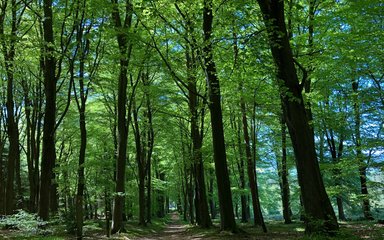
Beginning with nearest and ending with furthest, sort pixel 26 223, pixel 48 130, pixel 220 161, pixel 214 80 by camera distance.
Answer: pixel 26 223
pixel 48 130
pixel 220 161
pixel 214 80

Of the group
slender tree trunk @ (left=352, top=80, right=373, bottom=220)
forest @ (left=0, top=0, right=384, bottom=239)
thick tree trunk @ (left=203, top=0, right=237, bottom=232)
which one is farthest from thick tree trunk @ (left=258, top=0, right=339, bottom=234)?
slender tree trunk @ (left=352, top=80, right=373, bottom=220)

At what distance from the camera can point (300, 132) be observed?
28.2 feet

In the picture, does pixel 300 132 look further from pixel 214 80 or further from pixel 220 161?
pixel 214 80

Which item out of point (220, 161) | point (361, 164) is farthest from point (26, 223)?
point (361, 164)

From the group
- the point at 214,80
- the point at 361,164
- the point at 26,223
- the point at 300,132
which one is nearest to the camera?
the point at 300,132

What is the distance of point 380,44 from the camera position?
12.5 metres

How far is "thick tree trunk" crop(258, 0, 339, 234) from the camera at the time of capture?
8.31m

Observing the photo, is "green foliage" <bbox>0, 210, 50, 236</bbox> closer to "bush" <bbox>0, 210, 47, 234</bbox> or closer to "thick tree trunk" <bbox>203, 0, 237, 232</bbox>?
"bush" <bbox>0, 210, 47, 234</bbox>

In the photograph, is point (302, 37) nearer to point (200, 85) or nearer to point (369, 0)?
point (369, 0)

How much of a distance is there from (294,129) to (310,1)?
7.67 m

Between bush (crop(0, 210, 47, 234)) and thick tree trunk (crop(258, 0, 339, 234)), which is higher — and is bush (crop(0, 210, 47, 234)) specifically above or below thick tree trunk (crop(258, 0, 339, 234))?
below

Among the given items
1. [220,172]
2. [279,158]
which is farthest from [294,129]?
[279,158]

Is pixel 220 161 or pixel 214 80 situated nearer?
pixel 220 161

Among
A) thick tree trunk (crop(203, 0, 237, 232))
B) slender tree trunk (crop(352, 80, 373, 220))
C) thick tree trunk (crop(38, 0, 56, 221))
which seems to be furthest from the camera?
slender tree trunk (crop(352, 80, 373, 220))
